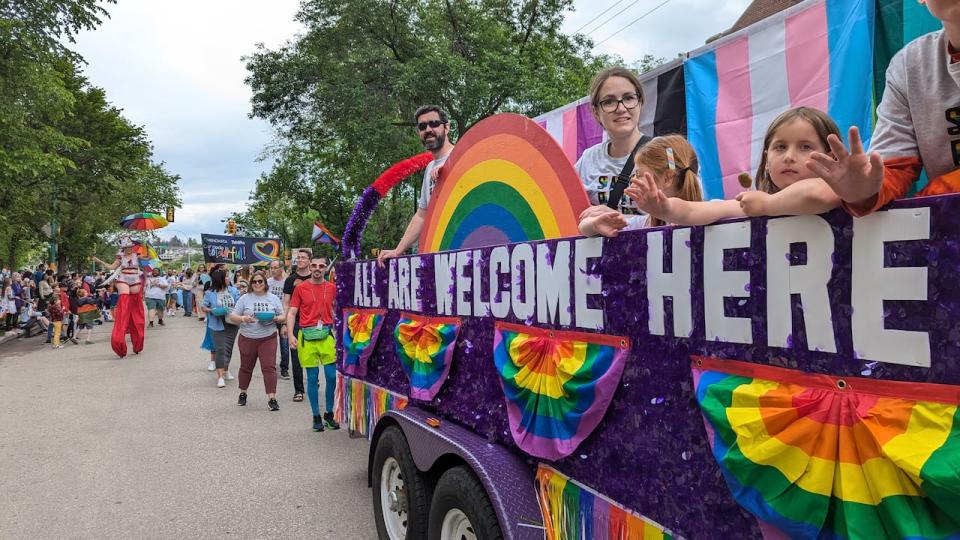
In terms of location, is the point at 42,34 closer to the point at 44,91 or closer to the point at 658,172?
the point at 44,91

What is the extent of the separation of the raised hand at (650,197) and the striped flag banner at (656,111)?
2.47 m

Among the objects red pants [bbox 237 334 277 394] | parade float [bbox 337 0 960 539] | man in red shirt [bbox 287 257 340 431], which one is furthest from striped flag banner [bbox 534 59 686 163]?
red pants [bbox 237 334 277 394]

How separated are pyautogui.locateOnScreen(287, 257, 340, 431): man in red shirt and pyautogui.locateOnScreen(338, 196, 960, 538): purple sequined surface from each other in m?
4.52

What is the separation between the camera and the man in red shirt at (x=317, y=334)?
20.6 ft

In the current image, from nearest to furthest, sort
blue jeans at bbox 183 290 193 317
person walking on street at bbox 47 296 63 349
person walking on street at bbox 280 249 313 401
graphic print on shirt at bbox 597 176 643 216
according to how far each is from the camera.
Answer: graphic print on shirt at bbox 597 176 643 216
person walking on street at bbox 280 249 313 401
person walking on street at bbox 47 296 63 349
blue jeans at bbox 183 290 193 317

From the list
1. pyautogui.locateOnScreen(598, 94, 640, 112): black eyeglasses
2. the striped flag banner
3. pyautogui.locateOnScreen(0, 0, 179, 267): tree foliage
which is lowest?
pyautogui.locateOnScreen(598, 94, 640, 112): black eyeglasses

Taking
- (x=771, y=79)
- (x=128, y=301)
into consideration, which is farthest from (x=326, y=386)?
(x=128, y=301)

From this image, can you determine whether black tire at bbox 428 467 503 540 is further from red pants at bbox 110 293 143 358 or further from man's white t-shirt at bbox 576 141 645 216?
red pants at bbox 110 293 143 358

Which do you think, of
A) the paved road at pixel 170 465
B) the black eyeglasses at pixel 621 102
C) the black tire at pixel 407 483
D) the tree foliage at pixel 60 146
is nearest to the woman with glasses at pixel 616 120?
the black eyeglasses at pixel 621 102

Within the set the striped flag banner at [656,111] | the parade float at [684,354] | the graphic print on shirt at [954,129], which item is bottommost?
the parade float at [684,354]

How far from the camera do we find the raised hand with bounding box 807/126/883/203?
1072mm

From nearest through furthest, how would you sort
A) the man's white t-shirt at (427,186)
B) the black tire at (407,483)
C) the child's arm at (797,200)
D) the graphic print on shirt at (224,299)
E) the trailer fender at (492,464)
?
the child's arm at (797,200) < the trailer fender at (492,464) < the black tire at (407,483) < the man's white t-shirt at (427,186) < the graphic print on shirt at (224,299)

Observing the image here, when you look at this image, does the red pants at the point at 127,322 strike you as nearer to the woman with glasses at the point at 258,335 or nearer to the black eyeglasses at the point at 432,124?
the woman with glasses at the point at 258,335

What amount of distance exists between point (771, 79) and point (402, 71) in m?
14.8
